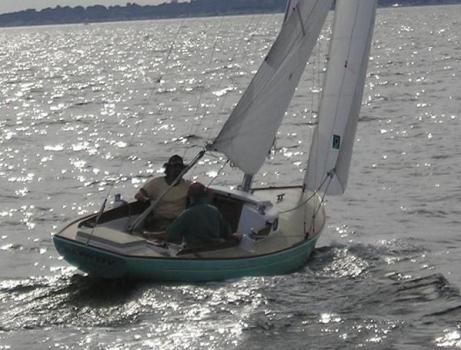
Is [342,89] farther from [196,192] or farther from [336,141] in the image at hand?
[196,192]

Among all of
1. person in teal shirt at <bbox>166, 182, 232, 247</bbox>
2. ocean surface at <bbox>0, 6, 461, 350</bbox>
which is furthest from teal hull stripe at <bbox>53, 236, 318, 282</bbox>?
person in teal shirt at <bbox>166, 182, 232, 247</bbox>

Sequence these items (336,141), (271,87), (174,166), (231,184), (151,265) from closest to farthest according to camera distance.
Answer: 1. (151,265)
2. (174,166)
3. (271,87)
4. (336,141)
5. (231,184)

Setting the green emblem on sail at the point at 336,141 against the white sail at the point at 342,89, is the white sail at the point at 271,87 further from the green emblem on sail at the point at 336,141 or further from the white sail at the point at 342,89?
the green emblem on sail at the point at 336,141

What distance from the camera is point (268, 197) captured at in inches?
817

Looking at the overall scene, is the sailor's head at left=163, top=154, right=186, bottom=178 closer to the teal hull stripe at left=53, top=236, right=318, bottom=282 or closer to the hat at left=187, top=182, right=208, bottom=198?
the hat at left=187, top=182, right=208, bottom=198

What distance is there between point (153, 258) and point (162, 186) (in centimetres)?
224

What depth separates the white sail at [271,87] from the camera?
18.5m

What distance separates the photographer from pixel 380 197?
24.7m

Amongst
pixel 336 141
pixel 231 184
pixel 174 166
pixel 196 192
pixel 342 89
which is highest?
pixel 342 89

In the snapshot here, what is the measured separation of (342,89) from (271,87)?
1.36 meters

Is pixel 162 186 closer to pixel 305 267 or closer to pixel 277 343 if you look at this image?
pixel 305 267

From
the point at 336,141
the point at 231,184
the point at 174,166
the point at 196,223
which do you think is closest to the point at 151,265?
the point at 196,223

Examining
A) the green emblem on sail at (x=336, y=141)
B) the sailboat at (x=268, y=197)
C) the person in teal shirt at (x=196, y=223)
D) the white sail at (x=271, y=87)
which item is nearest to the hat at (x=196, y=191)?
the person in teal shirt at (x=196, y=223)

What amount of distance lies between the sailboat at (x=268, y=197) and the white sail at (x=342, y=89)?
0.7 inches
